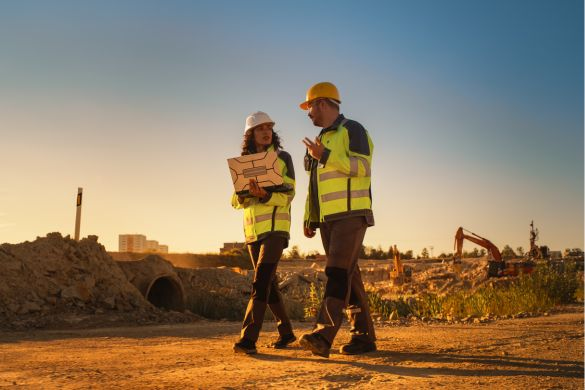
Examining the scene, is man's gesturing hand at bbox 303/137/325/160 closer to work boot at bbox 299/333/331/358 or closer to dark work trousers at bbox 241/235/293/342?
dark work trousers at bbox 241/235/293/342

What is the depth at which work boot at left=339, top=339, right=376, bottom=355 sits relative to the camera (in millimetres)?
5348

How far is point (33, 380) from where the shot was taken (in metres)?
4.42

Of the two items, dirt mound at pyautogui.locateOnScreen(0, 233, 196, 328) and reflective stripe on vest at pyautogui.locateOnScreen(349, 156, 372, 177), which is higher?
reflective stripe on vest at pyautogui.locateOnScreen(349, 156, 372, 177)

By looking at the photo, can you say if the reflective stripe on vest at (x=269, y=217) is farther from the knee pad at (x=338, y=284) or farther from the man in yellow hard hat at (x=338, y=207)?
the knee pad at (x=338, y=284)

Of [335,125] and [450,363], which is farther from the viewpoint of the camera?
[335,125]

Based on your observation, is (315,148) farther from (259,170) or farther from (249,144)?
(249,144)

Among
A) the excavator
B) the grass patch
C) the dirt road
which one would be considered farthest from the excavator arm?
the dirt road

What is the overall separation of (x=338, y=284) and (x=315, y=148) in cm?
115

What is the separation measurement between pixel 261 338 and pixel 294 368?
273cm

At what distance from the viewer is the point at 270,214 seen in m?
5.74

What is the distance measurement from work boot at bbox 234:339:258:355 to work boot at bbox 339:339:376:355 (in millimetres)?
808

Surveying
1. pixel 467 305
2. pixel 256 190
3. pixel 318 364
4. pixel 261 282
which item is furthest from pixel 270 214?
pixel 467 305

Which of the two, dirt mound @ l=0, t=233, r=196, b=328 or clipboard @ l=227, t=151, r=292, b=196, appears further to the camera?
dirt mound @ l=0, t=233, r=196, b=328

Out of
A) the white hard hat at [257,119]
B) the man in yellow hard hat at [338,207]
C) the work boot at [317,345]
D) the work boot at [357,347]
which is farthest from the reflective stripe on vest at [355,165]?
the work boot at [357,347]
